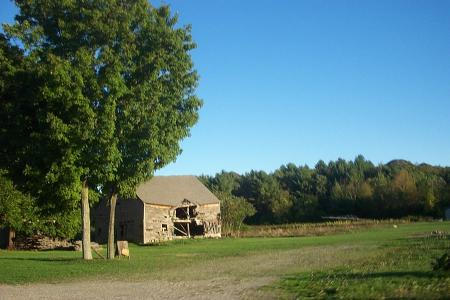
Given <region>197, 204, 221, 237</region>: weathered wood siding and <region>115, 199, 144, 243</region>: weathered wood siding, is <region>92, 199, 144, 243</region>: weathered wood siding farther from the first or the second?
<region>197, 204, 221, 237</region>: weathered wood siding

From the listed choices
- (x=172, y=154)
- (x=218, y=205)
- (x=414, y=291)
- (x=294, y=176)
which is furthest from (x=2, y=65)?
(x=294, y=176)

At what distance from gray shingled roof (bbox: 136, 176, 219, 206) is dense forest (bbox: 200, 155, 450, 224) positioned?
6.74 meters

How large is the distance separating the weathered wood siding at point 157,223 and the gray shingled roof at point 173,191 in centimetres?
81

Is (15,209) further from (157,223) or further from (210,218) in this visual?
(210,218)

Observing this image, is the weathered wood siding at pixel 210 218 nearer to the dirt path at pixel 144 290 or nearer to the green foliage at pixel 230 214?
the green foliage at pixel 230 214

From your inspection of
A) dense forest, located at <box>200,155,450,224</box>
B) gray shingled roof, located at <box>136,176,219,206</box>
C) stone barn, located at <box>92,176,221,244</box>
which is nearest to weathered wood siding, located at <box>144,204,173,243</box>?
stone barn, located at <box>92,176,221,244</box>

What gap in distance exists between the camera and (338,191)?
108500mm

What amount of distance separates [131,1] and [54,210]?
1067 centimetres

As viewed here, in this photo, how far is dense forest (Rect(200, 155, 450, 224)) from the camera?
310ft

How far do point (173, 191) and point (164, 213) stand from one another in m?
4.31

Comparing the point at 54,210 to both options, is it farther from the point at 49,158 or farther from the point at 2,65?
the point at 2,65

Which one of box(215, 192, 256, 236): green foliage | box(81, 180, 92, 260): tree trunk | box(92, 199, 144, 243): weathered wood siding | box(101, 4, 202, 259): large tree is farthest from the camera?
box(215, 192, 256, 236): green foliage

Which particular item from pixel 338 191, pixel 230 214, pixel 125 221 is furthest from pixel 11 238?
pixel 338 191

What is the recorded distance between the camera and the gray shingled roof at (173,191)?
59.8 m
